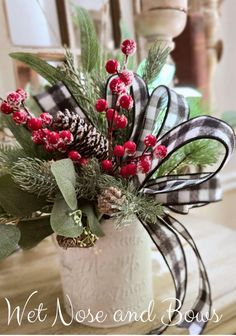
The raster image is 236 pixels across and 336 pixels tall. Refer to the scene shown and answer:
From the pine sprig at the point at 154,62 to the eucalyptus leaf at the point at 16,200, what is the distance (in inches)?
7.1

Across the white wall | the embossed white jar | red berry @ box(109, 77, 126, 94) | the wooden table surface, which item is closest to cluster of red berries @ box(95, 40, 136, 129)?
red berry @ box(109, 77, 126, 94)

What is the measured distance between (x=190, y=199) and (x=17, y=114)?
184 mm

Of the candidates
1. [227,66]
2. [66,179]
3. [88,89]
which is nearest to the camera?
[66,179]

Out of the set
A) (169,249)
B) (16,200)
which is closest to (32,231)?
(16,200)

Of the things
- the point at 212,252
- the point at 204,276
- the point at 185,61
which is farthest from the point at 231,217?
the point at 204,276

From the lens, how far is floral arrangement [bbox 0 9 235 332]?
382mm

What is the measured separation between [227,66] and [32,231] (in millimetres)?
906

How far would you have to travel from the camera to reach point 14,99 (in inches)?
14.8

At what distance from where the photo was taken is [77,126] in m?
0.39

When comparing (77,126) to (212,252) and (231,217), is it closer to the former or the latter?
(212,252)

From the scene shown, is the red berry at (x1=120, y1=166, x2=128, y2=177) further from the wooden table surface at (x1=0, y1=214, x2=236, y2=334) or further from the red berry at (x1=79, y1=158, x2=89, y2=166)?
the wooden table surface at (x1=0, y1=214, x2=236, y2=334)

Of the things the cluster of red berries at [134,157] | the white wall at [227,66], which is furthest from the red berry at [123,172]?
the white wall at [227,66]

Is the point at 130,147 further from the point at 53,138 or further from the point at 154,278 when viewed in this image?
the point at 154,278

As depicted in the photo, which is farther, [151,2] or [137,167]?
[151,2]
